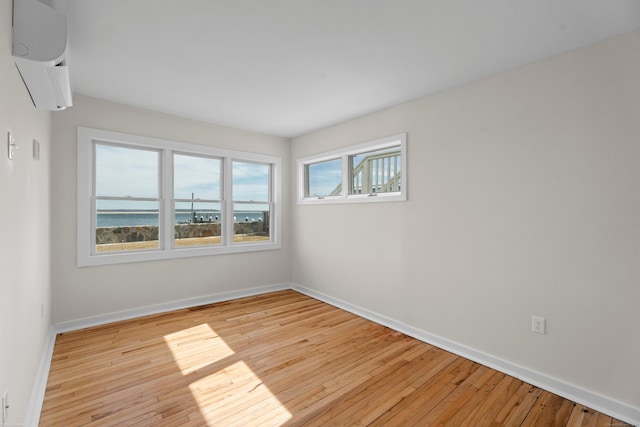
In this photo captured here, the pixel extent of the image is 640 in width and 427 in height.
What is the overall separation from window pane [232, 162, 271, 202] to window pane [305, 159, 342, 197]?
0.71 meters

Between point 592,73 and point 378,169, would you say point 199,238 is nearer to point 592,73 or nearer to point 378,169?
point 378,169

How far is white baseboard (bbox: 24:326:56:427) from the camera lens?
1882 millimetres

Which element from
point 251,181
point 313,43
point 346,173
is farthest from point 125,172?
point 313,43

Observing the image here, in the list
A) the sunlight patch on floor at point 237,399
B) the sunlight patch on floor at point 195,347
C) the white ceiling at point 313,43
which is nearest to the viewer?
the white ceiling at point 313,43

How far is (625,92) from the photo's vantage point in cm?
205

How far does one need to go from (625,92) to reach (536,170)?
0.69m

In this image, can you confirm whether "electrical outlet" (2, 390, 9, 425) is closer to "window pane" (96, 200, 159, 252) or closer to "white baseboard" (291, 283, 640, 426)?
"window pane" (96, 200, 159, 252)

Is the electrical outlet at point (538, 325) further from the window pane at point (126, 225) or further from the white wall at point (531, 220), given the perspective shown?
the window pane at point (126, 225)

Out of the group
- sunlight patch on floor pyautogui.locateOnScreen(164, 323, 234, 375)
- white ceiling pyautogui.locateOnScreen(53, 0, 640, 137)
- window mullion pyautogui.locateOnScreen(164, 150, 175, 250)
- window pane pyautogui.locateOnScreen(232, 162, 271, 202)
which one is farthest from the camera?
window pane pyautogui.locateOnScreen(232, 162, 271, 202)

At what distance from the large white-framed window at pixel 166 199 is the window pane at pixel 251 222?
16mm

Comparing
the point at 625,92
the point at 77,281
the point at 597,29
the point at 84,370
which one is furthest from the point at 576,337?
the point at 77,281

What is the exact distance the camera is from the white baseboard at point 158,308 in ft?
11.0

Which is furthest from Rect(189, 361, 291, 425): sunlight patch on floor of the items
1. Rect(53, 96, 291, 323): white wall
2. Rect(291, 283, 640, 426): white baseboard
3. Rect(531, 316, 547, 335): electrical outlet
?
Rect(531, 316, 547, 335): electrical outlet

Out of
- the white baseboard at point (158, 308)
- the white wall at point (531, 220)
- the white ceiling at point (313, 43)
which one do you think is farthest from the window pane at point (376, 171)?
the white baseboard at point (158, 308)
